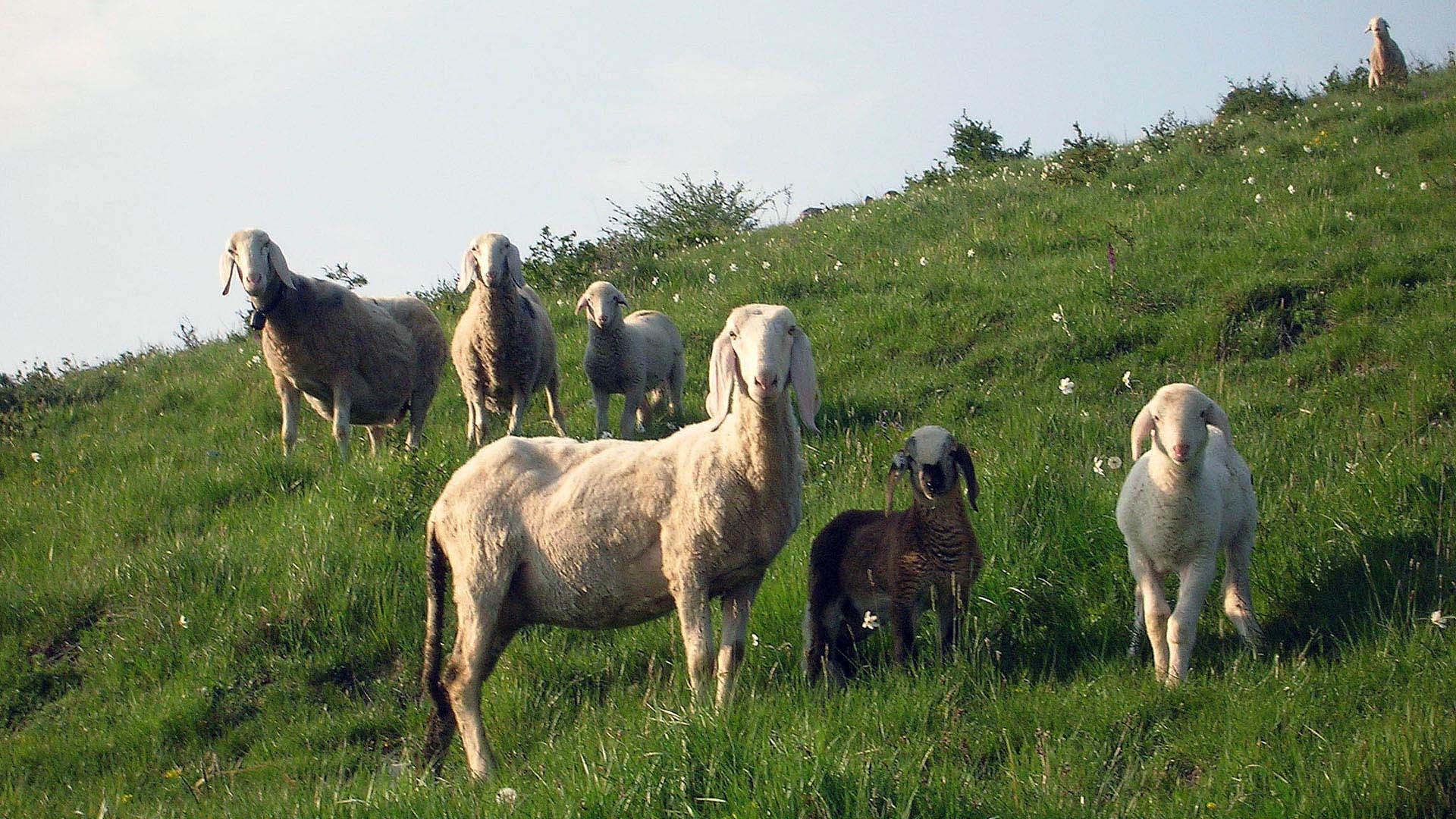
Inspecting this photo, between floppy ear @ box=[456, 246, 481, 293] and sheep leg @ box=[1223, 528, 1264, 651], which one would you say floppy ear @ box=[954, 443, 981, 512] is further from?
floppy ear @ box=[456, 246, 481, 293]

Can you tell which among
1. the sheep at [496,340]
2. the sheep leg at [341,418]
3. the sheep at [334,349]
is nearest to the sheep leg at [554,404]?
the sheep at [496,340]

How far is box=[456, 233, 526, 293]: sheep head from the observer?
9.68 metres

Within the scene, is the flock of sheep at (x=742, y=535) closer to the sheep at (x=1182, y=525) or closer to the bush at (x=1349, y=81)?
the sheep at (x=1182, y=525)

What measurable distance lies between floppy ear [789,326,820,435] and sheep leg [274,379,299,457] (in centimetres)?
665

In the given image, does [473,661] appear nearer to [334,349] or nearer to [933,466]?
[933,466]

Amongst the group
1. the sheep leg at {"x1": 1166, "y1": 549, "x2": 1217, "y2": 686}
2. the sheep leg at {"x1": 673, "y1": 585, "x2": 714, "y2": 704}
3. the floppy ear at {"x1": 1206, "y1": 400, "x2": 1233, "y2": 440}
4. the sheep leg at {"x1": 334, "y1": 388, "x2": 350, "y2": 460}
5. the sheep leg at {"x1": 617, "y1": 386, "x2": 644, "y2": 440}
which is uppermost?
the sheep leg at {"x1": 334, "y1": 388, "x2": 350, "y2": 460}

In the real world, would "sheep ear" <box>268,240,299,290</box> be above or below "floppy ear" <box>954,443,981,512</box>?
above

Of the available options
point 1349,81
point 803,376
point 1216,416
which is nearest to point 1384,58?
point 1349,81

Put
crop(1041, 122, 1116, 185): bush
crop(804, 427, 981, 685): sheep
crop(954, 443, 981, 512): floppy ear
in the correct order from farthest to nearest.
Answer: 1. crop(1041, 122, 1116, 185): bush
2. crop(954, 443, 981, 512): floppy ear
3. crop(804, 427, 981, 685): sheep

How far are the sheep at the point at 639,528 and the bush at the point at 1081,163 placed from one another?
10.5 metres

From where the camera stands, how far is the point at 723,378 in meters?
4.83

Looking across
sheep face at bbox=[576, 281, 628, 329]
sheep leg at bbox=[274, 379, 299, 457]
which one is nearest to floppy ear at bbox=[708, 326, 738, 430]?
sheep face at bbox=[576, 281, 628, 329]

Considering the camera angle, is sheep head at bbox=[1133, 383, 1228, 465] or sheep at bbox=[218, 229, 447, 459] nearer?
sheep head at bbox=[1133, 383, 1228, 465]

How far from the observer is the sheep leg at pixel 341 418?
9836 millimetres
